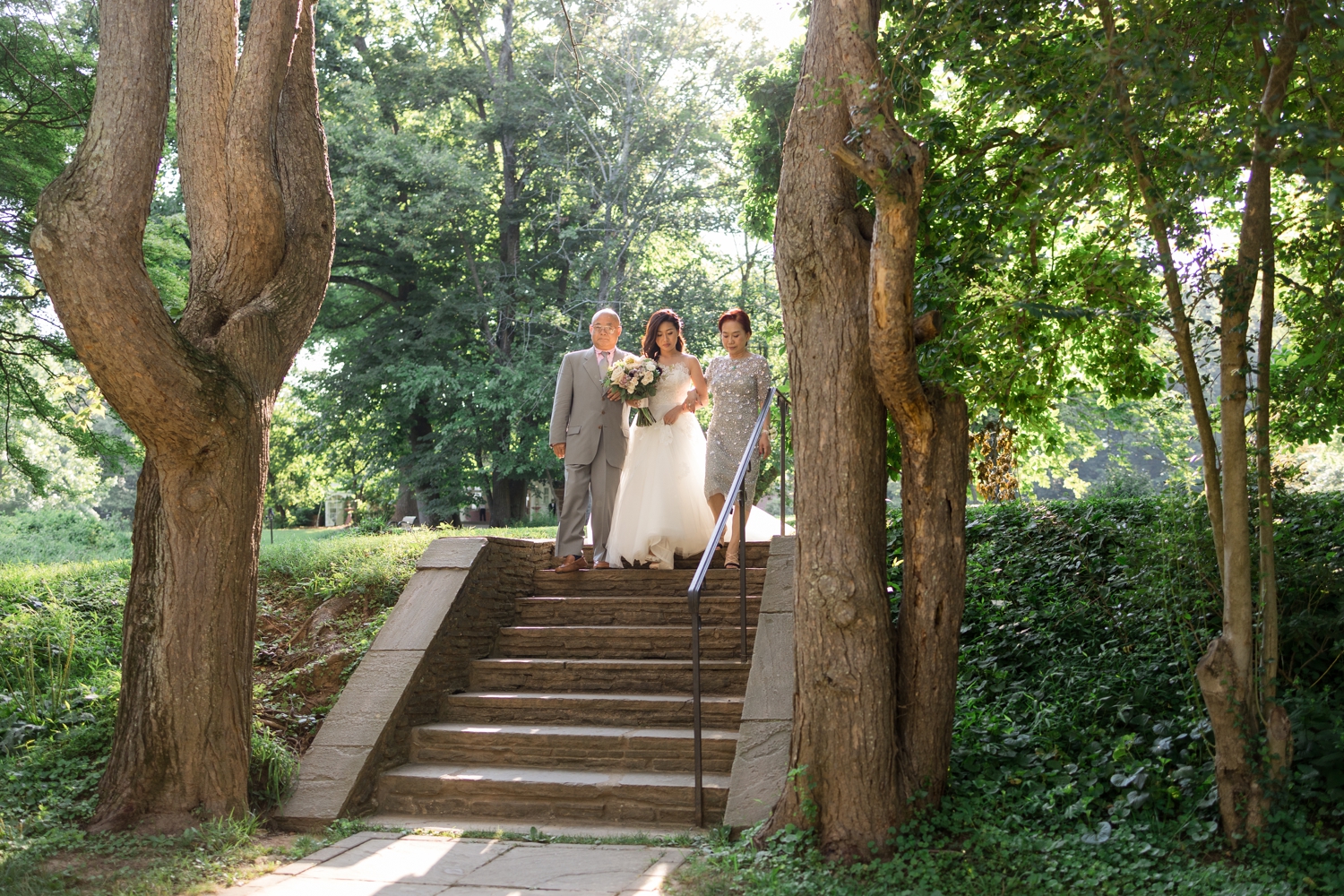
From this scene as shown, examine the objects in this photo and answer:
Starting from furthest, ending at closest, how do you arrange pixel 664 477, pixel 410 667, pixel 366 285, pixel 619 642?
pixel 366 285 → pixel 664 477 → pixel 619 642 → pixel 410 667

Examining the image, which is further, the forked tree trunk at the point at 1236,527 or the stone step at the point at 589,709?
the stone step at the point at 589,709

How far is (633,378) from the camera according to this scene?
308 inches

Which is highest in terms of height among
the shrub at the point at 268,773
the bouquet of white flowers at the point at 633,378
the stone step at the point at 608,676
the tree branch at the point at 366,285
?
the tree branch at the point at 366,285

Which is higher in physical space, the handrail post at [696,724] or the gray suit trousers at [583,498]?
the gray suit trousers at [583,498]

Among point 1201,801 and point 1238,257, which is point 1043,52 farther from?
point 1201,801

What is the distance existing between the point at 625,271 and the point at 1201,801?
52.9ft

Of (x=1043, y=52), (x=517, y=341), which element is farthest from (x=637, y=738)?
(x=517, y=341)

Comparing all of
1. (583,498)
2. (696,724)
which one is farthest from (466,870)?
(583,498)

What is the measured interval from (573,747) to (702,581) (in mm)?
1406

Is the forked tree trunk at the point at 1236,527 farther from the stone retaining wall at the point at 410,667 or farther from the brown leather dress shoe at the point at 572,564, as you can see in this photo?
the brown leather dress shoe at the point at 572,564

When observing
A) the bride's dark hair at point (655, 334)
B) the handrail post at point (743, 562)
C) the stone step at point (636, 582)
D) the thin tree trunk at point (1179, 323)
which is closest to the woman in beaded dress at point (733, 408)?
the stone step at point (636, 582)

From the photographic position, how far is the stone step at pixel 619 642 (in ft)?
23.0

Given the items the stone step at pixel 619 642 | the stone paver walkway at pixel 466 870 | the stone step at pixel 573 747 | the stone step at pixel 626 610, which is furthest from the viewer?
the stone step at pixel 626 610

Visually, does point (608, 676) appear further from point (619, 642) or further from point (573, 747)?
point (573, 747)
